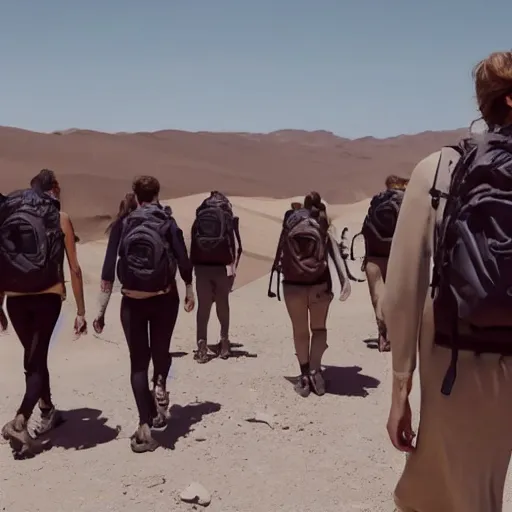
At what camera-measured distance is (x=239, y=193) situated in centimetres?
6631

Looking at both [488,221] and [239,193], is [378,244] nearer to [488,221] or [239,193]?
[488,221]

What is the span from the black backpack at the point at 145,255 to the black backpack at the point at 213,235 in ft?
8.74

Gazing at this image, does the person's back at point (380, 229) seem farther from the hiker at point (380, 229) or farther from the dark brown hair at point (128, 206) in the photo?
the dark brown hair at point (128, 206)

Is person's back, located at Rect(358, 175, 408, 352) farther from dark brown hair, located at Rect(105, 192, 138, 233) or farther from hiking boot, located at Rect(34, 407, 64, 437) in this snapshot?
hiking boot, located at Rect(34, 407, 64, 437)

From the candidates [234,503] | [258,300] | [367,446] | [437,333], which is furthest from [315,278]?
[258,300]

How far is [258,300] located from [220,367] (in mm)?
4511

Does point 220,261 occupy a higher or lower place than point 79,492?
higher

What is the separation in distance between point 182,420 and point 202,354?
209 cm

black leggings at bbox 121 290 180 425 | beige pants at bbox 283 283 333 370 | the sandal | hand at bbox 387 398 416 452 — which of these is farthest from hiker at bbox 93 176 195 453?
hand at bbox 387 398 416 452

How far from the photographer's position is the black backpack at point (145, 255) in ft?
17.5

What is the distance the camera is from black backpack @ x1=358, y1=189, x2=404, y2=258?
787cm

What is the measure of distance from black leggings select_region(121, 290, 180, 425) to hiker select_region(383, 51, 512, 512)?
10.5ft

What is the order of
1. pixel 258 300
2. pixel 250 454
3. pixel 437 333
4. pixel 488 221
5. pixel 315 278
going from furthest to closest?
pixel 258 300
pixel 315 278
pixel 250 454
pixel 437 333
pixel 488 221

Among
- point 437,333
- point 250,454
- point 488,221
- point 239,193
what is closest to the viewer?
point 488,221
